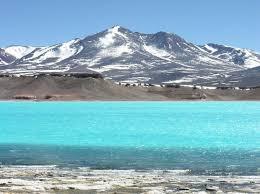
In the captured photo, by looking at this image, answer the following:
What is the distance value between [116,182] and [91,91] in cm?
13140

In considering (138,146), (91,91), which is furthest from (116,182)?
(91,91)

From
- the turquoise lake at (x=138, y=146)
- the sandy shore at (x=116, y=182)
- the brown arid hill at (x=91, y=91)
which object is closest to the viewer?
the sandy shore at (x=116, y=182)

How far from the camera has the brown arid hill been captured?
149 metres

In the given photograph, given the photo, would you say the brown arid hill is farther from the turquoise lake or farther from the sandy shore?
the sandy shore

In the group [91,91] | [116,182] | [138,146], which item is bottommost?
[116,182]

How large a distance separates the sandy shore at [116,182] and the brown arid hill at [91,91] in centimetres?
12022

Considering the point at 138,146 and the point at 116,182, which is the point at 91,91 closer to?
the point at 138,146

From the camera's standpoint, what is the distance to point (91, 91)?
15238 cm

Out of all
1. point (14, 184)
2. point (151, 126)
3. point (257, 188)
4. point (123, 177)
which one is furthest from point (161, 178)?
point (151, 126)

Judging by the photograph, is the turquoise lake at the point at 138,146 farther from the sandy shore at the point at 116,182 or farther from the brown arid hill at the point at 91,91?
the brown arid hill at the point at 91,91

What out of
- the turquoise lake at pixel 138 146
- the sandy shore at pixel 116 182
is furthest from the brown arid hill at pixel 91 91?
the sandy shore at pixel 116 182

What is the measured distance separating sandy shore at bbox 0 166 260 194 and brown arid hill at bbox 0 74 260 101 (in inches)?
4733

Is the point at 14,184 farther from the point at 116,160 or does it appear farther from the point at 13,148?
the point at 13,148

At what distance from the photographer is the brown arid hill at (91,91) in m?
149
